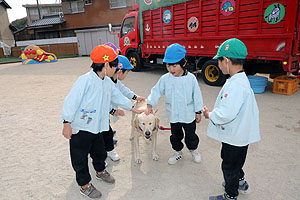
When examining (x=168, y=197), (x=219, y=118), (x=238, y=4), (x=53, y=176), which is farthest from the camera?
(x=238, y=4)

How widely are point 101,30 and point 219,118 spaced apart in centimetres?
2354

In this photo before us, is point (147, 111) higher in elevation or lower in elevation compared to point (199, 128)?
higher

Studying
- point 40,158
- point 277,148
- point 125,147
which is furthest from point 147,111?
point 277,148

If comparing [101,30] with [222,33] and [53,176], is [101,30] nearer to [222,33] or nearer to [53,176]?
[222,33]

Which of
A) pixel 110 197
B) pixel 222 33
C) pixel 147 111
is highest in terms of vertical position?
pixel 222 33

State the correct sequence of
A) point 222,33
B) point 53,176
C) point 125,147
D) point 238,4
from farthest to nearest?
1. point 222,33
2. point 238,4
3. point 125,147
4. point 53,176

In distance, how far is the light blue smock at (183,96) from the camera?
9.30 feet

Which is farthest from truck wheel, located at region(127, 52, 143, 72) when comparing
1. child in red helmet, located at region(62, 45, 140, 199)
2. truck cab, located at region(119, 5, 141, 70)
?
child in red helmet, located at region(62, 45, 140, 199)

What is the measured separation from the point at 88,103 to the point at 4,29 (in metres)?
37.9

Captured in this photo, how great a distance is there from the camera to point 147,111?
9.93 feet

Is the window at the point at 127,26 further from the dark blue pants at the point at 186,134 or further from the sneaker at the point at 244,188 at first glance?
the sneaker at the point at 244,188

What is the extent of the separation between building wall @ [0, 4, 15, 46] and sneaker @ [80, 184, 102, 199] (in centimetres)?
3625

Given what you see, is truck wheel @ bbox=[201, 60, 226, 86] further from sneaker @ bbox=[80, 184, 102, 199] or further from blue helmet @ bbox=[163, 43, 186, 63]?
sneaker @ bbox=[80, 184, 102, 199]

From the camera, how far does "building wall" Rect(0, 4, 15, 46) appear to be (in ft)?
103
